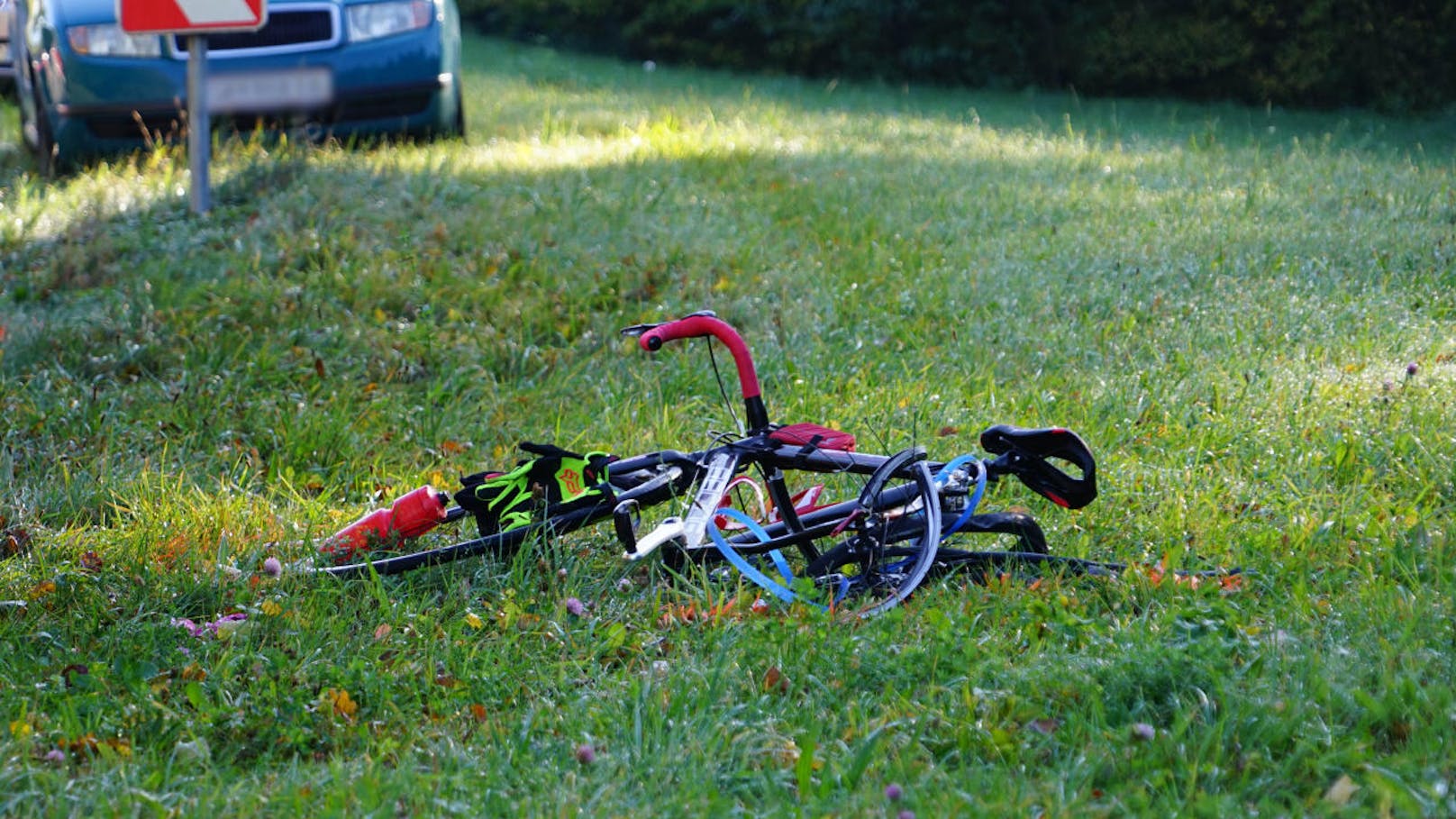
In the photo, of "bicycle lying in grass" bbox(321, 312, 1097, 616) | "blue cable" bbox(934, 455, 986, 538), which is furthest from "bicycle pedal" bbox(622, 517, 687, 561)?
"blue cable" bbox(934, 455, 986, 538)

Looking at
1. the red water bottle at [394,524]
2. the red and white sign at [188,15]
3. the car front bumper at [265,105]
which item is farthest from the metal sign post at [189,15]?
the red water bottle at [394,524]

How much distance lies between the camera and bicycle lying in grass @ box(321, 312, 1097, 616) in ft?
10.0

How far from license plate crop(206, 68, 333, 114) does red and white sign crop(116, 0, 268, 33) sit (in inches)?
54.2

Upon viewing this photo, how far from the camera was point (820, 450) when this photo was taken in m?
3.22

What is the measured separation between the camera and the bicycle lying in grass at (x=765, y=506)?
Answer: 3061mm

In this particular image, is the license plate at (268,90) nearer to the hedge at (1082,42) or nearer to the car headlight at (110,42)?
the car headlight at (110,42)

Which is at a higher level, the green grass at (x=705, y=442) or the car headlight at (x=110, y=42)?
the car headlight at (x=110, y=42)

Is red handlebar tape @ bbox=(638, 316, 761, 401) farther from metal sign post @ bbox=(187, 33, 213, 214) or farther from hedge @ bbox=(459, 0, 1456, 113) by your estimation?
hedge @ bbox=(459, 0, 1456, 113)

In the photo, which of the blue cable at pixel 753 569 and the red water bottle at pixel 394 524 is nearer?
the blue cable at pixel 753 569

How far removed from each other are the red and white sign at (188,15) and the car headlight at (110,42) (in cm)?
123

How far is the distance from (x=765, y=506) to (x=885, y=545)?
0.48m

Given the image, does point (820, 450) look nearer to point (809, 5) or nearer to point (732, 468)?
point (732, 468)

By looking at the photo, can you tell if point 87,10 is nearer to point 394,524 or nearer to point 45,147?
point 45,147

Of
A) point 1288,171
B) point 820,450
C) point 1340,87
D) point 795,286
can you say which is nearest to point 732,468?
point 820,450
